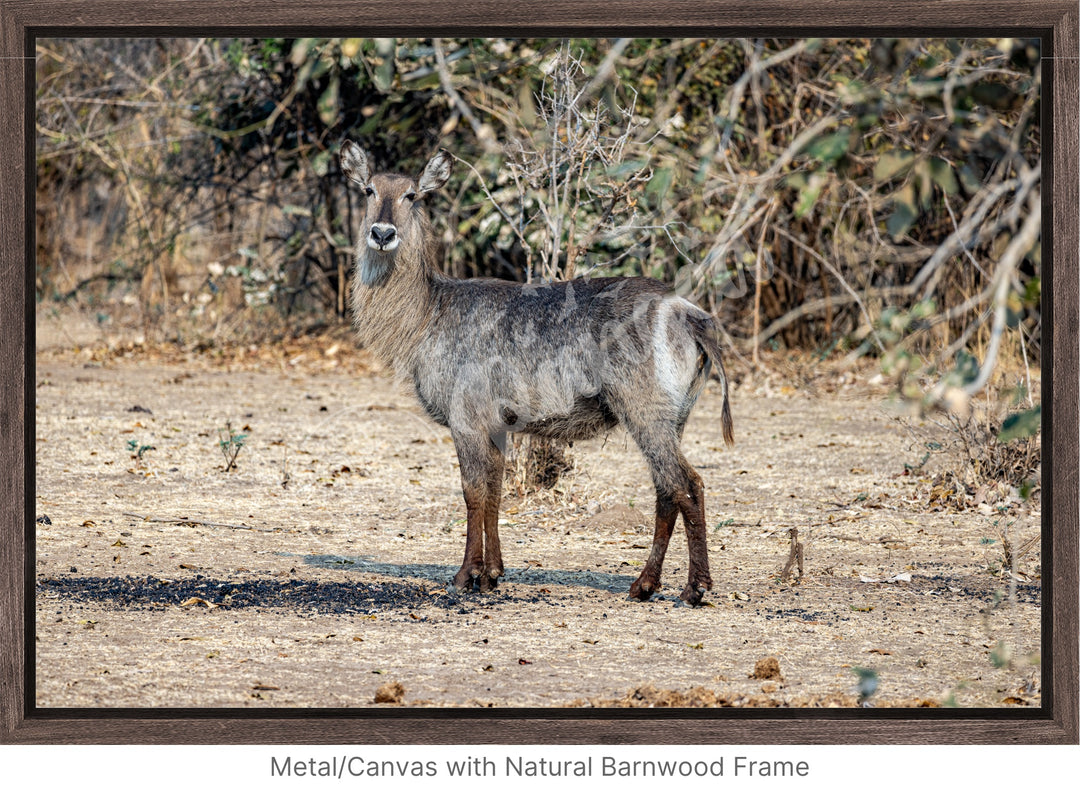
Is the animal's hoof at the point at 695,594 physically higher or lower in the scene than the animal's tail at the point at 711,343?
lower

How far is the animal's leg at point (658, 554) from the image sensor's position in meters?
6.00

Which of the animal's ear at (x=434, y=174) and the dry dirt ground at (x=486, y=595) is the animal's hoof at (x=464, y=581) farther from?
the animal's ear at (x=434, y=174)

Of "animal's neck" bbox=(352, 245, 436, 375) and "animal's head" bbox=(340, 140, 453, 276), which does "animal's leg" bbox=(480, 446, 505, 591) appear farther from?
"animal's head" bbox=(340, 140, 453, 276)

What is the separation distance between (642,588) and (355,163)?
2535mm

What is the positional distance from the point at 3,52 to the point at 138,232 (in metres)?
12.2

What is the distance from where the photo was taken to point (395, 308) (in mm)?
6531

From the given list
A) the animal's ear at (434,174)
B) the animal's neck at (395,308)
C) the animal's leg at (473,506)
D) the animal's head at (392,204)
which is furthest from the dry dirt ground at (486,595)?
the animal's ear at (434,174)

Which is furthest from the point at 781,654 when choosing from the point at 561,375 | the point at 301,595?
the point at 301,595

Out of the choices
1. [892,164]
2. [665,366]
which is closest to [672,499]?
[665,366]

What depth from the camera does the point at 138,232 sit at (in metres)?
15.8

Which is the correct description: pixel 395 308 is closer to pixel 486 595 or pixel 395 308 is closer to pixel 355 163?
pixel 355 163

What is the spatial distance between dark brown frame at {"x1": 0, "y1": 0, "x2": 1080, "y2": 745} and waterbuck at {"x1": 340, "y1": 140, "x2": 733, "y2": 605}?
1.92 meters

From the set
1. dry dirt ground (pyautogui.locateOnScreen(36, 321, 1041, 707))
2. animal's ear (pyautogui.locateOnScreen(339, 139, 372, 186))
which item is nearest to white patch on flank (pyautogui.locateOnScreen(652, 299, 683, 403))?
dry dirt ground (pyautogui.locateOnScreen(36, 321, 1041, 707))

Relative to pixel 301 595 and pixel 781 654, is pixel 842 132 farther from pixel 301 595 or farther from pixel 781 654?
pixel 301 595
